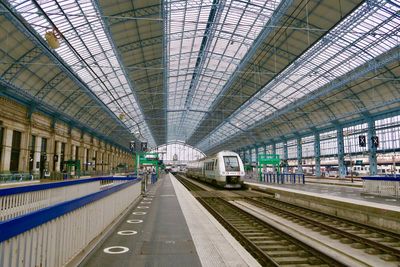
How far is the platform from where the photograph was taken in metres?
6.04

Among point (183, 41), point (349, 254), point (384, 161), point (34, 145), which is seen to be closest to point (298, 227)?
point (349, 254)

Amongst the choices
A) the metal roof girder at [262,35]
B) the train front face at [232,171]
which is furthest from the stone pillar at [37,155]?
the metal roof girder at [262,35]

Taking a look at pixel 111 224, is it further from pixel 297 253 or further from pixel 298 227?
pixel 298 227

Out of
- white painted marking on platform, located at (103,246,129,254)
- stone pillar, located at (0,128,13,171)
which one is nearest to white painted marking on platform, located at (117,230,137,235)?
white painted marking on platform, located at (103,246,129,254)

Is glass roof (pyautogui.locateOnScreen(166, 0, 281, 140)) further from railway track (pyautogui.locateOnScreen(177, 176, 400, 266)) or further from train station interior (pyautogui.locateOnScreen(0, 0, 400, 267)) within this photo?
railway track (pyautogui.locateOnScreen(177, 176, 400, 266))

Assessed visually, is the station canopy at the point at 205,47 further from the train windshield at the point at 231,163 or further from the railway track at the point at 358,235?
the railway track at the point at 358,235

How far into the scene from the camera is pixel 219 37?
3325 cm

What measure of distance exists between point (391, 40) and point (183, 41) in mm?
19864

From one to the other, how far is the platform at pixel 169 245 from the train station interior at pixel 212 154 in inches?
1.9

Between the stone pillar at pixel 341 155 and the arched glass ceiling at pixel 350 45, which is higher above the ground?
the arched glass ceiling at pixel 350 45

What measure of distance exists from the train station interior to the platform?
1.9 inches

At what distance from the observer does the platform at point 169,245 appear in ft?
19.8

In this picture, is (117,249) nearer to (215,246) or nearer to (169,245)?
(169,245)

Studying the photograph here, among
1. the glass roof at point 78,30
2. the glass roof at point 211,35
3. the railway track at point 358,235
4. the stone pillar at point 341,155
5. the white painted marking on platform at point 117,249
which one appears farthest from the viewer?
the stone pillar at point 341,155
